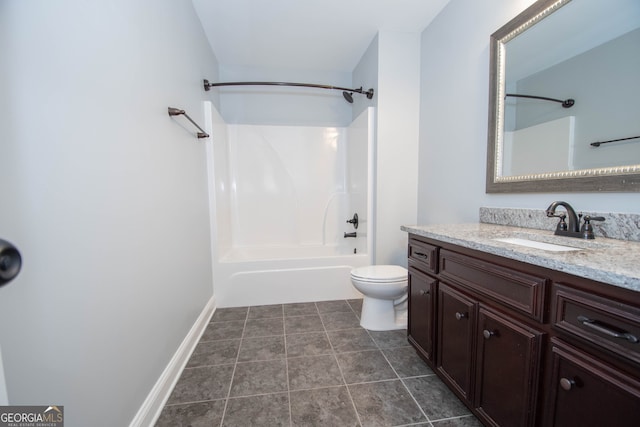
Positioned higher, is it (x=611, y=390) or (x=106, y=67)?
(x=106, y=67)

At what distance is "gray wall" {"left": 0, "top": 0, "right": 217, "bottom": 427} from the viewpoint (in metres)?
0.63

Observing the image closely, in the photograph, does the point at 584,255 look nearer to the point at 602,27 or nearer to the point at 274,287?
the point at 602,27

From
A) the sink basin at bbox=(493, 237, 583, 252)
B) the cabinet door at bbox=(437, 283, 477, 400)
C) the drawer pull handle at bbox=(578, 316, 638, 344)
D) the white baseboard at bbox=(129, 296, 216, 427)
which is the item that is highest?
the sink basin at bbox=(493, 237, 583, 252)

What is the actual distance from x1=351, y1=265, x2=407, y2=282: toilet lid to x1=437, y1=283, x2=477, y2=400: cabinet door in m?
0.51

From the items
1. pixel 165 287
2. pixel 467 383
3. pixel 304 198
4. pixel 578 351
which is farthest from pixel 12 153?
pixel 304 198

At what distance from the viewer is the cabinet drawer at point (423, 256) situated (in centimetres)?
133

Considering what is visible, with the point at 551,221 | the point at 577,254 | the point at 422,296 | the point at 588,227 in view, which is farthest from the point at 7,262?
the point at 551,221

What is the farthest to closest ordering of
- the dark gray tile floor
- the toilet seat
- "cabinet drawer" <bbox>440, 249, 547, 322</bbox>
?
the toilet seat → the dark gray tile floor → "cabinet drawer" <bbox>440, 249, 547, 322</bbox>

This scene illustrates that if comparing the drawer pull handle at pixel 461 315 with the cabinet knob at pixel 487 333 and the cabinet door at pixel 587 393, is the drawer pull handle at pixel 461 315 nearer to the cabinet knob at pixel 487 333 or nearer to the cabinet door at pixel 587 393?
the cabinet knob at pixel 487 333

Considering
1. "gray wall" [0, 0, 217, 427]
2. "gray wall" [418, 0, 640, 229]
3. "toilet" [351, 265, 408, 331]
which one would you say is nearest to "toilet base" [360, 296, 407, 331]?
"toilet" [351, 265, 408, 331]

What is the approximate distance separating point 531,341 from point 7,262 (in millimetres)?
1254

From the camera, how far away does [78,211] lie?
31.0 inches

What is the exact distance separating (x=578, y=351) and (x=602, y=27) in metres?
1.28

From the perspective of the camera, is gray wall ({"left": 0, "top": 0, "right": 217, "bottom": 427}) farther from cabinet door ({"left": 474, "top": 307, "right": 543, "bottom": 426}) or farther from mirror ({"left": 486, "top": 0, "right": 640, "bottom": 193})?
mirror ({"left": 486, "top": 0, "right": 640, "bottom": 193})
